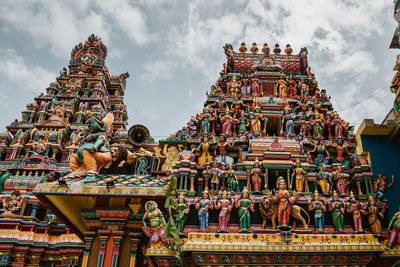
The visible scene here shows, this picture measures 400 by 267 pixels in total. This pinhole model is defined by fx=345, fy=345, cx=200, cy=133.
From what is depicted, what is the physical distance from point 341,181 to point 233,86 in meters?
7.40

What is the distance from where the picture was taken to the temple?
11469 mm

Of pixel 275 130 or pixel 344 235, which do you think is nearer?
pixel 344 235

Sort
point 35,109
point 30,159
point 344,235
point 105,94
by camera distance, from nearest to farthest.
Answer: point 344,235 → point 30,159 → point 35,109 → point 105,94

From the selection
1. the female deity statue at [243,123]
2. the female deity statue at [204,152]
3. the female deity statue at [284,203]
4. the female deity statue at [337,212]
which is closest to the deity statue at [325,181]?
the female deity statue at [337,212]

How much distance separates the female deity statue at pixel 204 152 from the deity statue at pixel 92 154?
3724 mm

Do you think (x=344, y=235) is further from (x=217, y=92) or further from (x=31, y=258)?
(x=31, y=258)

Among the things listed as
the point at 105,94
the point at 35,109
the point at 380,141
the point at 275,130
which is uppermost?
the point at 105,94

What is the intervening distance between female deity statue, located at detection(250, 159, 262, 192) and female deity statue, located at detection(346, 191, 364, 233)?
10.6ft

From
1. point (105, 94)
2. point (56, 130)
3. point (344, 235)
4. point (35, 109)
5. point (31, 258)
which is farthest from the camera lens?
point (105, 94)

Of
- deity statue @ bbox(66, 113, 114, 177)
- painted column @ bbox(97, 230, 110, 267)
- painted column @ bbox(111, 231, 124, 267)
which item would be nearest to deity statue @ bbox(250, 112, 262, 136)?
deity statue @ bbox(66, 113, 114, 177)

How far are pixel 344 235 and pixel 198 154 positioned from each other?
20.8 feet

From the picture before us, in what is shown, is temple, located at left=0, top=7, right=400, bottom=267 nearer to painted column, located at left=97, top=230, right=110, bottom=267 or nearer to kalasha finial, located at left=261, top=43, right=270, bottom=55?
painted column, located at left=97, top=230, right=110, bottom=267

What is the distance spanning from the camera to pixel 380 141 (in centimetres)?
1507

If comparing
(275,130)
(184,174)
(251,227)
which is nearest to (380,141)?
(275,130)
